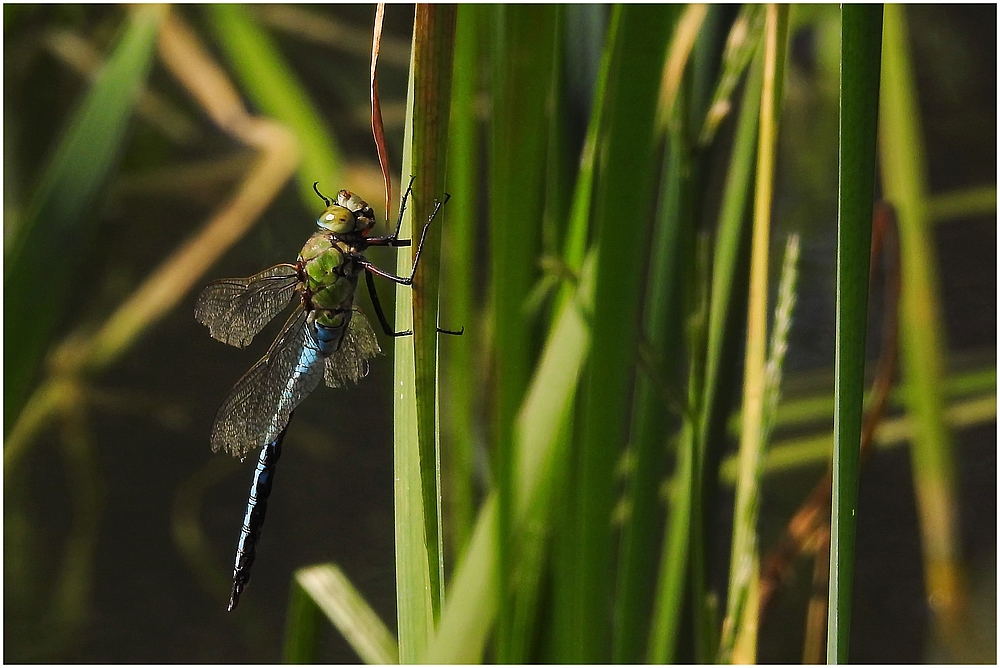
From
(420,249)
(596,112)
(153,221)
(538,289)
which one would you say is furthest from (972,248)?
(153,221)

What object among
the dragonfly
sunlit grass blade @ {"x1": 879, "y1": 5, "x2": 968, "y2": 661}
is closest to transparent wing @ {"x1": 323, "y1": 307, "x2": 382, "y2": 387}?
the dragonfly

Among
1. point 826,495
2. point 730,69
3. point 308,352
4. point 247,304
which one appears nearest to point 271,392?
point 308,352

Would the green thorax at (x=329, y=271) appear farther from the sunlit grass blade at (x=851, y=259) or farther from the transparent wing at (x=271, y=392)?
the sunlit grass blade at (x=851, y=259)

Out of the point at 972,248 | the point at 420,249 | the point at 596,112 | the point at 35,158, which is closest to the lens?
the point at 420,249

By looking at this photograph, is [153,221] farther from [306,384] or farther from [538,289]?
[538,289]

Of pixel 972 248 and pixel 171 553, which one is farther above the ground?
pixel 972 248

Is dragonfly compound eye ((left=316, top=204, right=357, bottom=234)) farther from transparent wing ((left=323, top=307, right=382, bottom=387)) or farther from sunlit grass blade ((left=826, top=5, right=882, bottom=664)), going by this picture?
sunlit grass blade ((left=826, top=5, right=882, bottom=664))

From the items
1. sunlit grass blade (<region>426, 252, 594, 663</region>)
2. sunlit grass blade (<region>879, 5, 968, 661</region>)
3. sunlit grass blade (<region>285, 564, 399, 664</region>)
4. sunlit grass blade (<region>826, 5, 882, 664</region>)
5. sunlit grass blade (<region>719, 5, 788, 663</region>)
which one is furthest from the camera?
sunlit grass blade (<region>879, 5, 968, 661</region>)
